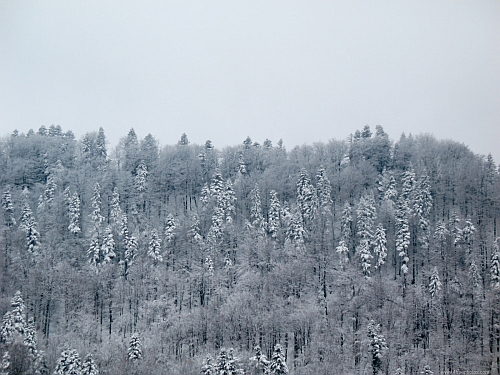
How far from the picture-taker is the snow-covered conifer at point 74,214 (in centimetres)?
9856

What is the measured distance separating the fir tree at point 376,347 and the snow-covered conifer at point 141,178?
172 ft

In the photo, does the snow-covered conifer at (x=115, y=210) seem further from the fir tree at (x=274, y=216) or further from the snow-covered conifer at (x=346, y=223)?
the snow-covered conifer at (x=346, y=223)

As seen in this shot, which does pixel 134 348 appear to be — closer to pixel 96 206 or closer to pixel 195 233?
pixel 195 233

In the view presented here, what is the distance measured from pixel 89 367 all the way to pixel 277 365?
20.9 metres

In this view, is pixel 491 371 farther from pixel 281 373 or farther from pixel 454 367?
pixel 281 373

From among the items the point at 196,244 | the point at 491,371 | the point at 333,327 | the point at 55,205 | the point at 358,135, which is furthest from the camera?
the point at 358,135

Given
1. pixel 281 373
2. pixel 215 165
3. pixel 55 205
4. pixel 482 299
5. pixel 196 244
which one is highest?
pixel 215 165

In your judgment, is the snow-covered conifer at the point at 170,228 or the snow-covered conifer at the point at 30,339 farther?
the snow-covered conifer at the point at 170,228

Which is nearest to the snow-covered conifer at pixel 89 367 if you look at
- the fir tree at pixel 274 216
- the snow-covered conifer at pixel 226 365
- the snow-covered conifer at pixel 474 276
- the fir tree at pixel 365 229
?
the snow-covered conifer at pixel 226 365

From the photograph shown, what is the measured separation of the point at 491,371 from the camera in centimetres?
6900

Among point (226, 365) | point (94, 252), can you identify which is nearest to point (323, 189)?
point (94, 252)

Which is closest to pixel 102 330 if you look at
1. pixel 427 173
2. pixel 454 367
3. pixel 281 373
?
pixel 281 373

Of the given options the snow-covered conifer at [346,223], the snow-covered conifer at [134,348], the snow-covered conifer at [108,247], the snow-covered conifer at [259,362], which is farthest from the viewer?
the snow-covered conifer at [346,223]

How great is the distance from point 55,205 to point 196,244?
2732 cm
